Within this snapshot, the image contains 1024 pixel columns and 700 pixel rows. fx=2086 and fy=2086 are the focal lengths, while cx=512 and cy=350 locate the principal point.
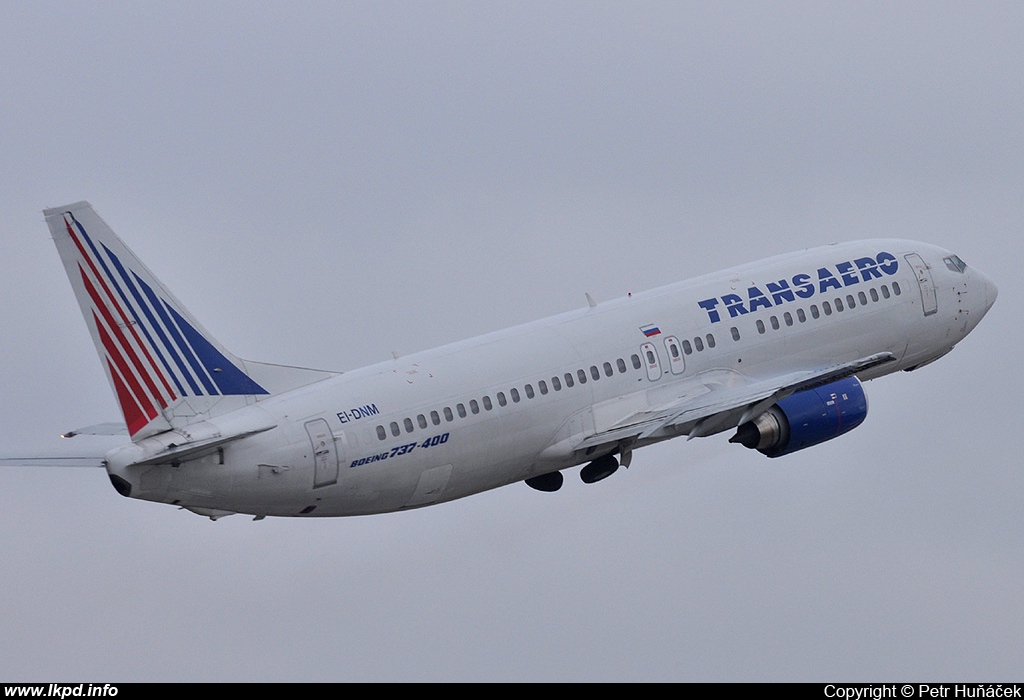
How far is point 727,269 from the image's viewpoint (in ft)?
220

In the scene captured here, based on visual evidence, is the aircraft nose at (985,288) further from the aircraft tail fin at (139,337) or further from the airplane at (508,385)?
the aircraft tail fin at (139,337)

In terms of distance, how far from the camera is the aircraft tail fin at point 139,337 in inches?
2100

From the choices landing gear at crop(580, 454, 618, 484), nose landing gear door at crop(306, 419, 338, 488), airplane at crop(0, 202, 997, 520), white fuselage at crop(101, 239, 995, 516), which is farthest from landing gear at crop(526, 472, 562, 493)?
nose landing gear door at crop(306, 419, 338, 488)

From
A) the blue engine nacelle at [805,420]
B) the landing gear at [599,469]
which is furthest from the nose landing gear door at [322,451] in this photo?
the blue engine nacelle at [805,420]

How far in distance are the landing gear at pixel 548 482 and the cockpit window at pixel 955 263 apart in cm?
1643

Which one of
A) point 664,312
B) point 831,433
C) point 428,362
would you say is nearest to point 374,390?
point 428,362

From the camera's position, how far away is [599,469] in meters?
62.9

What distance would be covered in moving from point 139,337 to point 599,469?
15545mm

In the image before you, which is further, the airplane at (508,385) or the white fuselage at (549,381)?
the white fuselage at (549,381)

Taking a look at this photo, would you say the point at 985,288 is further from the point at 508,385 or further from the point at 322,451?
the point at 322,451

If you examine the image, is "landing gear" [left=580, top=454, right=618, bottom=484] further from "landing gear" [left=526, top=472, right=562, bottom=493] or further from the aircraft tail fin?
the aircraft tail fin

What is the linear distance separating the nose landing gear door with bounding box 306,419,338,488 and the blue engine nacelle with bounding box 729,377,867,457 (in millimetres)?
13653

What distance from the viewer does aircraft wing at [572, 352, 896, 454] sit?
61031mm

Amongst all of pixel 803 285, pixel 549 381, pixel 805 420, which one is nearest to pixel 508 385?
pixel 549 381
